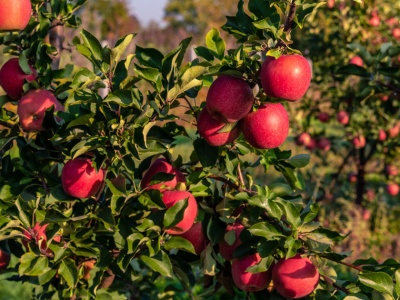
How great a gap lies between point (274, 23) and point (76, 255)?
80 centimetres

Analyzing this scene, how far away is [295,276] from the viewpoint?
4.56ft

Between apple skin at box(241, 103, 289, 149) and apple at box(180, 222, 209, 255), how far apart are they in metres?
0.31

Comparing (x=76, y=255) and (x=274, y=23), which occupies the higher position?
(x=274, y=23)

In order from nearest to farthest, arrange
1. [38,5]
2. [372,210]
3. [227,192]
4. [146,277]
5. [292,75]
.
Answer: [292,75]
[227,192]
[38,5]
[146,277]
[372,210]

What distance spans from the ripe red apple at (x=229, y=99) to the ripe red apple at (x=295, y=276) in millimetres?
373

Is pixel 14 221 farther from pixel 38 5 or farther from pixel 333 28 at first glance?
pixel 333 28

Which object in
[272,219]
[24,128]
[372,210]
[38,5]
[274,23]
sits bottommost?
[372,210]

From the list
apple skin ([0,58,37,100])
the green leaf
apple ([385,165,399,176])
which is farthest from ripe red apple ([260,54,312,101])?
apple ([385,165,399,176])

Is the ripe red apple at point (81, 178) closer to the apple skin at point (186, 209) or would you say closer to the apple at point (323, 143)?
the apple skin at point (186, 209)

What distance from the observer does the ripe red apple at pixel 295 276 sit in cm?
140

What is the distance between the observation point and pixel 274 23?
4.20 feet

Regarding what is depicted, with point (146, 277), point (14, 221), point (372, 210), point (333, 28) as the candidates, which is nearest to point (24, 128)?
point (14, 221)

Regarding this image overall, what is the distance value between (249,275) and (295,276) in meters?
0.14

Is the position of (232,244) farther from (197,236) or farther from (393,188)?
(393,188)
